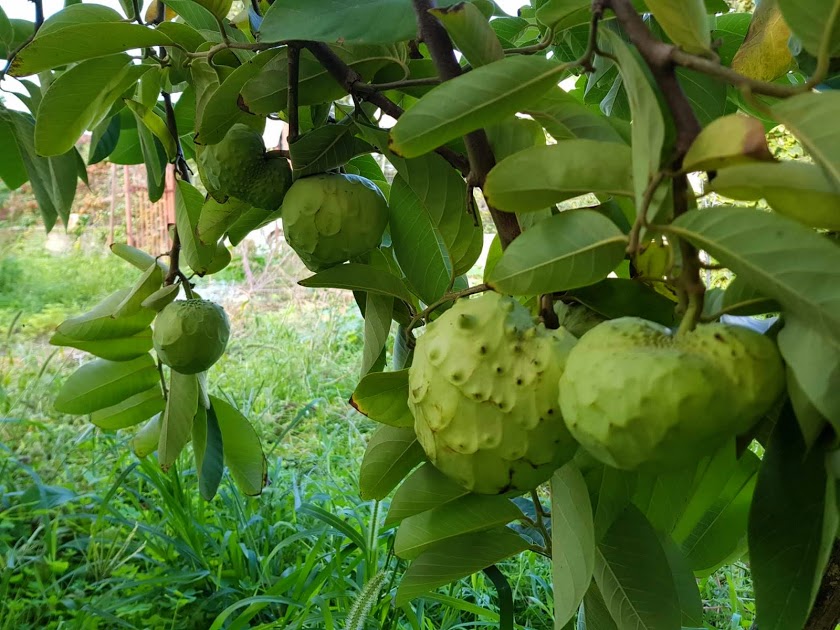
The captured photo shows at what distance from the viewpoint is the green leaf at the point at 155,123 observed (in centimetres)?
78

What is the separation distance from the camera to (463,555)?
0.71 m

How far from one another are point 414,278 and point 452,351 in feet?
0.67

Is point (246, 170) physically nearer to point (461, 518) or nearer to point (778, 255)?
point (461, 518)

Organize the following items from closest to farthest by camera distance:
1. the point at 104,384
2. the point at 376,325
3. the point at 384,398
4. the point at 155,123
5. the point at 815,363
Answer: the point at 815,363, the point at 384,398, the point at 376,325, the point at 155,123, the point at 104,384

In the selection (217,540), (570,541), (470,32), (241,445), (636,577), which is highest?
(470,32)

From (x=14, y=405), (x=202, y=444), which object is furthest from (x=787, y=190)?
(x=14, y=405)

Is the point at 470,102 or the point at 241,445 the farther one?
the point at 241,445

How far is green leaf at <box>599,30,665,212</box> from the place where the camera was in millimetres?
339

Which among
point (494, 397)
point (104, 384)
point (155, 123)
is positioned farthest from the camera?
point (104, 384)

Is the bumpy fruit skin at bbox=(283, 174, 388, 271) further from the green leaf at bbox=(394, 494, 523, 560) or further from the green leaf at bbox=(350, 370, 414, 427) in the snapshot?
the green leaf at bbox=(394, 494, 523, 560)

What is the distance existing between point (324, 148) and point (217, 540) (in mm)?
1688

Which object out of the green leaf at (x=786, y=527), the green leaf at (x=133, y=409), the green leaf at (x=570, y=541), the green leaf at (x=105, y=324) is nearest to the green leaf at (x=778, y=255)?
the green leaf at (x=786, y=527)

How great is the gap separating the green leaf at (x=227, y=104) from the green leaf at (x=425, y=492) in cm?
40

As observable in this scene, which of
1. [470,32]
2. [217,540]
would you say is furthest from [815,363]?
[217,540]
